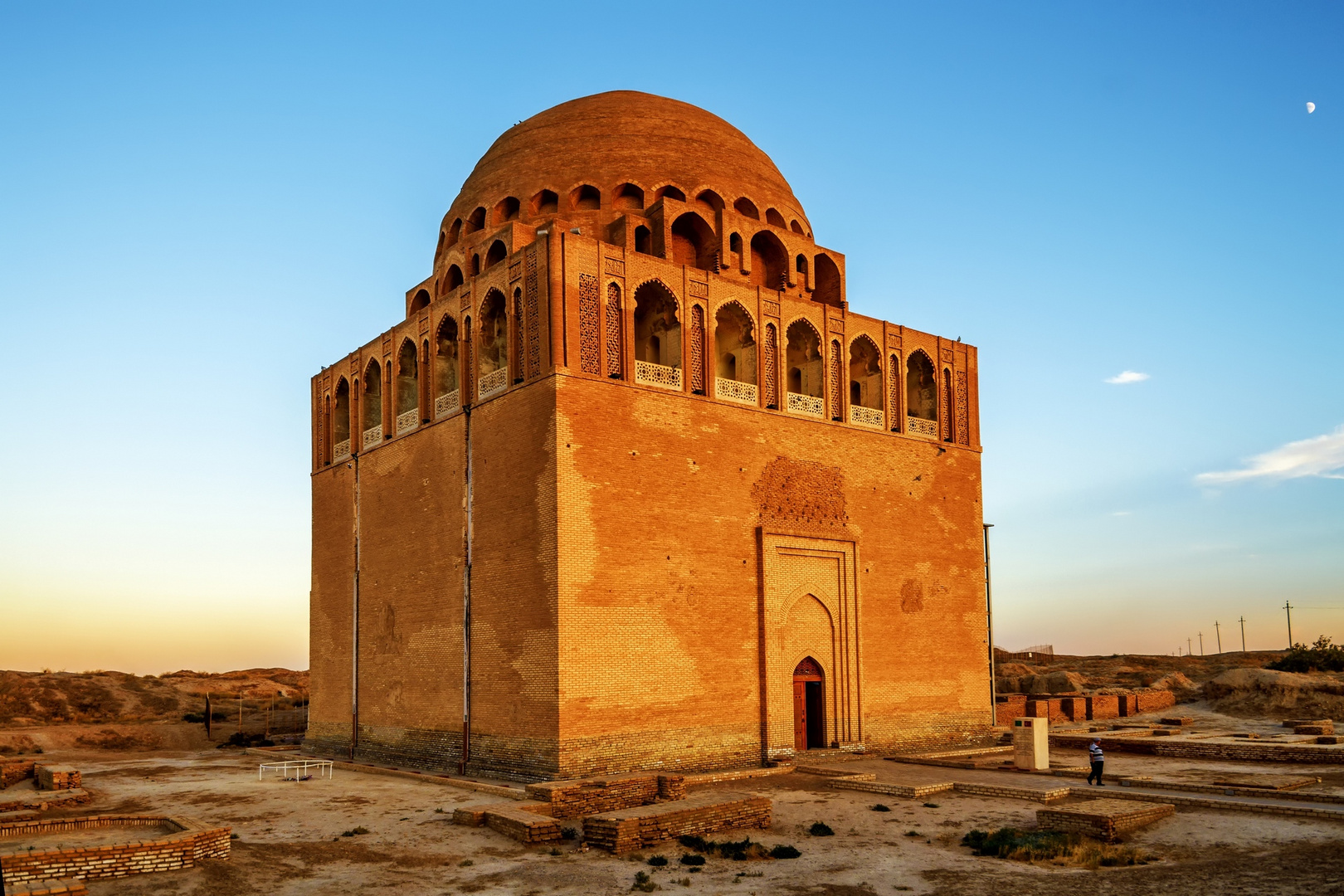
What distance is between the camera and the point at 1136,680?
144ft

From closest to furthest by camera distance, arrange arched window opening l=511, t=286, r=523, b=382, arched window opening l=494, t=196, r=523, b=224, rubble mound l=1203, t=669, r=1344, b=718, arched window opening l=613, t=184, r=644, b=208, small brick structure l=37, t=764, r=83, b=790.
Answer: small brick structure l=37, t=764, r=83, b=790 → arched window opening l=511, t=286, r=523, b=382 → arched window opening l=613, t=184, r=644, b=208 → arched window opening l=494, t=196, r=523, b=224 → rubble mound l=1203, t=669, r=1344, b=718

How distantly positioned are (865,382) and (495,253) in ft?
26.3

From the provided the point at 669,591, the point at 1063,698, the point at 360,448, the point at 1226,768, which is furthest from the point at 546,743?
the point at 1063,698

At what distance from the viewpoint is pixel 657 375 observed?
1802 centimetres

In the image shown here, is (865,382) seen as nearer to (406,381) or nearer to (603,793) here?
(406,381)

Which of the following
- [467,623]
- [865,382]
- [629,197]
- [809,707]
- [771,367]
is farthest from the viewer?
[865,382]

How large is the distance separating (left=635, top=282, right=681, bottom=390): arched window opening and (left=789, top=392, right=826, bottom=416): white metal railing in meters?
2.66

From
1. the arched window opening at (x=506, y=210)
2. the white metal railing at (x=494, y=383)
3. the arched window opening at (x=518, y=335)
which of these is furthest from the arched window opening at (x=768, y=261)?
the white metal railing at (x=494, y=383)

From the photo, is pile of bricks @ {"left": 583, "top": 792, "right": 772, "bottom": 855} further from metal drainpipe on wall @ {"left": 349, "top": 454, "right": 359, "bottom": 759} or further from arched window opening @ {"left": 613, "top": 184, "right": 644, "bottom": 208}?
arched window opening @ {"left": 613, "top": 184, "right": 644, "bottom": 208}

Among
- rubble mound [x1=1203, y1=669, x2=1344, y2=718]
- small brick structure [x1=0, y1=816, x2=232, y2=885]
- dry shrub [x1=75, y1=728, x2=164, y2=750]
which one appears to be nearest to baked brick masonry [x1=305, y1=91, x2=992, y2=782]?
small brick structure [x1=0, y1=816, x2=232, y2=885]

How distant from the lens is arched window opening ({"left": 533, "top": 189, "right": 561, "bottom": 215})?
860 inches

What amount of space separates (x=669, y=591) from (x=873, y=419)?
21.3ft

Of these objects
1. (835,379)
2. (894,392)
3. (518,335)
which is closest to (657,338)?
(518,335)

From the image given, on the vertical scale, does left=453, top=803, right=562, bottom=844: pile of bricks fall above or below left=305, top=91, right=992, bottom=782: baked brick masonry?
below
